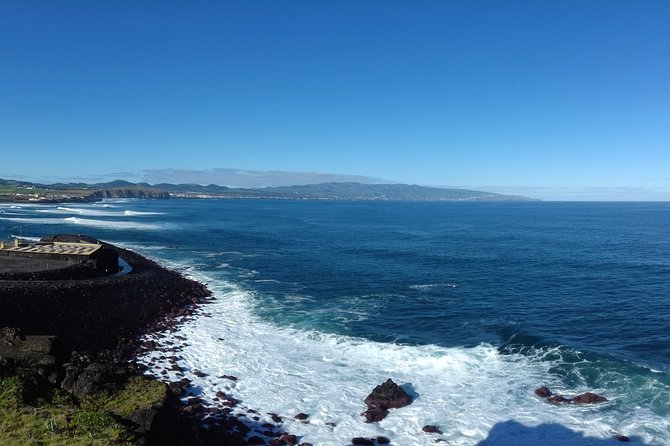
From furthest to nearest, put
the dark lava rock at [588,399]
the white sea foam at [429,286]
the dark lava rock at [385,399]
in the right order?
1. the white sea foam at [429,286]
2. the dark lava rock at [588,399]
3. the dark lava rock at [385,399]

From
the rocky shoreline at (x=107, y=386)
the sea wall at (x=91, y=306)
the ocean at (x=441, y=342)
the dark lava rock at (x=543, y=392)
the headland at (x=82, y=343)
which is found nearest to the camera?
the headland at (x=82, y=343)

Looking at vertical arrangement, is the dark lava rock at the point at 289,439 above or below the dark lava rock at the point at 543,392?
A: below

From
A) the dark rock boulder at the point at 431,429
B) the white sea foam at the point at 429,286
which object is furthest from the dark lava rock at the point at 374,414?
the white sea foam at the point at 429,286

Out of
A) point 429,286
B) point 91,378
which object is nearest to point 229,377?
point 91,378

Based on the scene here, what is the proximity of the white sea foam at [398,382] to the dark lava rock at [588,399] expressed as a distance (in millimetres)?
419

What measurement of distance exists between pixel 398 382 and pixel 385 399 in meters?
2.24

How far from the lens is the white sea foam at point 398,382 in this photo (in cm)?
1853

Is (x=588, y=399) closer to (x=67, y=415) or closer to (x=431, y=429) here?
(x=431, y=429)

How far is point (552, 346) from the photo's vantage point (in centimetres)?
2802

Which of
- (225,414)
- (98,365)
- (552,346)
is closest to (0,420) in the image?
(98,365)

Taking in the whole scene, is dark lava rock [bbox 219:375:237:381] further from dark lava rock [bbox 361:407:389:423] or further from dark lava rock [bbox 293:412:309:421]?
dark lava rock [bbox 361:407:389:423]

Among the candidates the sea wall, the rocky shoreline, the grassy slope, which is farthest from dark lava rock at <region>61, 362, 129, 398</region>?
the sea wall

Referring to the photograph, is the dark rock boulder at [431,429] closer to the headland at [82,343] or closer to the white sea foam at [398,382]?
the white sea foam at [398,382]

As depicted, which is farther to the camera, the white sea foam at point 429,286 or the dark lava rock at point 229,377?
the white sea foam at point 429,286
